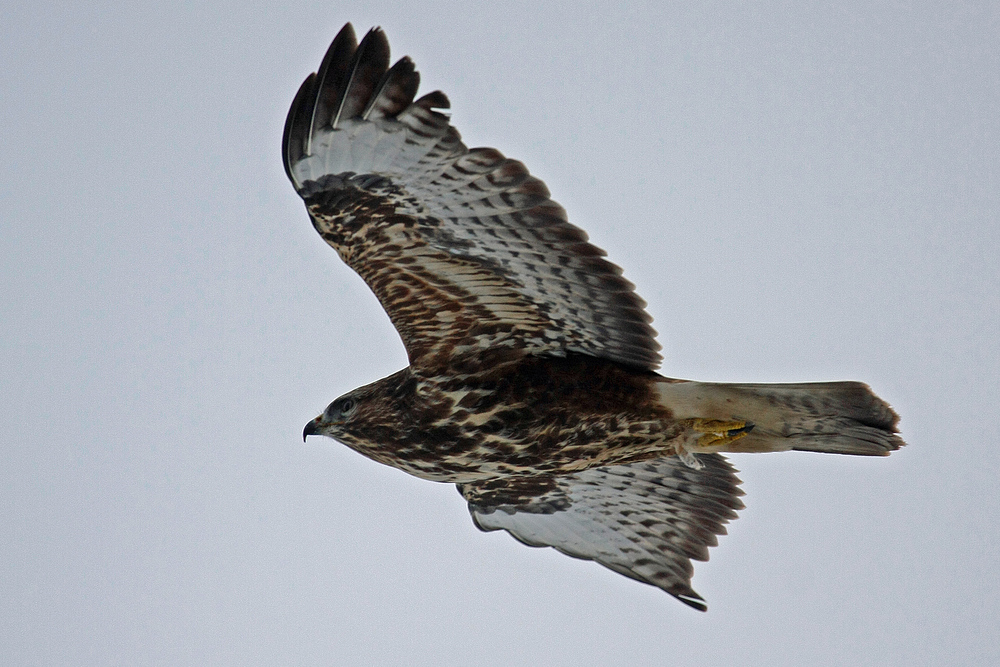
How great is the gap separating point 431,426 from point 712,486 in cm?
216

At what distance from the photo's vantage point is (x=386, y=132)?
5668 millimetres

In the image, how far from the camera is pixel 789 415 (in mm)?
6270

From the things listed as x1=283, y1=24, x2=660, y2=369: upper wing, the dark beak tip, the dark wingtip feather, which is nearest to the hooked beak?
the dark beak tip

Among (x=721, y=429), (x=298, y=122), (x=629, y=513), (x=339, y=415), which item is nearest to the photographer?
(x=298, y=122)

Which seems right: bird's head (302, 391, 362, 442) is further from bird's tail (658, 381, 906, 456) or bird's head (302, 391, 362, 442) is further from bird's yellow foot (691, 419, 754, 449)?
bird's yellow foot (691, 419, 754, 449)

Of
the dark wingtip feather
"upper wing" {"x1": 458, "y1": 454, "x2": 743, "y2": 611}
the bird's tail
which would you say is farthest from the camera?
"upper wing" {"x1": 458, "y1": 454, "x2": 743, "y2": 611}

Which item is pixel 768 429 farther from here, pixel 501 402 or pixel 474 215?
pixel 474 215

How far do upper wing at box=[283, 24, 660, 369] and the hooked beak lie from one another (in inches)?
32.0

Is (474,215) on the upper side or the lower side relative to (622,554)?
upper

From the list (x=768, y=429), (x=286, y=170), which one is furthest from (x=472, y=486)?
(x=286, y=170)

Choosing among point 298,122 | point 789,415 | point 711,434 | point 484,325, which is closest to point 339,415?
point 484,325

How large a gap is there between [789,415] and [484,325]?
1.78 metres

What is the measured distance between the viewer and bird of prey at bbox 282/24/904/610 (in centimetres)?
567

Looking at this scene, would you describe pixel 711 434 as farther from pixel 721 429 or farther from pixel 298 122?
pixel 298 122
